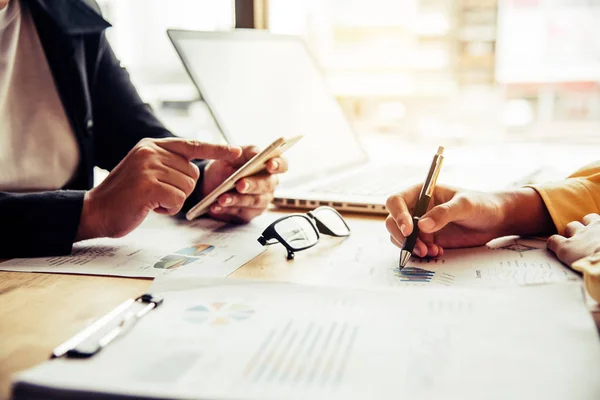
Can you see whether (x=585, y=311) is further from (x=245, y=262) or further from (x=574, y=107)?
(x=574, y=107)

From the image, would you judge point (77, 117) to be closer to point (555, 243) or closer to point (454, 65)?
point (555, 243)

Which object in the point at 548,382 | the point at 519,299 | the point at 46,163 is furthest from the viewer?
the point at 46,163

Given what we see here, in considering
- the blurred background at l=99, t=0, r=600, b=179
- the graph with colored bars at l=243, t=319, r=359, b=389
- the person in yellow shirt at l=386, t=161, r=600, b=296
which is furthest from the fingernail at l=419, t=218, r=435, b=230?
the blurred background at l=99, t=0, r=600, b=179

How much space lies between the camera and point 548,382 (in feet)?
1.23

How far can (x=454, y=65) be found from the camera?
5.93ft

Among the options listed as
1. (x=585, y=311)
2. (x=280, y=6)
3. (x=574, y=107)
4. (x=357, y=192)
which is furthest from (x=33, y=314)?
(x=574, y=107)

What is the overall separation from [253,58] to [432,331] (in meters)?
0.90

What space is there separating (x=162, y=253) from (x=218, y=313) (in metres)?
0.28

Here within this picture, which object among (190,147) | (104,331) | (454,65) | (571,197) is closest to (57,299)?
(104,331)

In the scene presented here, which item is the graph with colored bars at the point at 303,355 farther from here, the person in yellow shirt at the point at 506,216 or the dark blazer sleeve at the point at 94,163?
the dark blazer sleeve at the point at 94,163

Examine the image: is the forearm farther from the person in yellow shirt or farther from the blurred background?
the blurred background

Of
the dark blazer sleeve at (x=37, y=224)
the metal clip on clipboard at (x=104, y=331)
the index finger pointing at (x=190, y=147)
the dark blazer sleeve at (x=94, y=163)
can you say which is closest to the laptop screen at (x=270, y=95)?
the dark blazer sleeve at (x=94, y=163)

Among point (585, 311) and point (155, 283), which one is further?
point (155, 283)

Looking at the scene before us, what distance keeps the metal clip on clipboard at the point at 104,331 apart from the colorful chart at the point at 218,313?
0.14 ft
